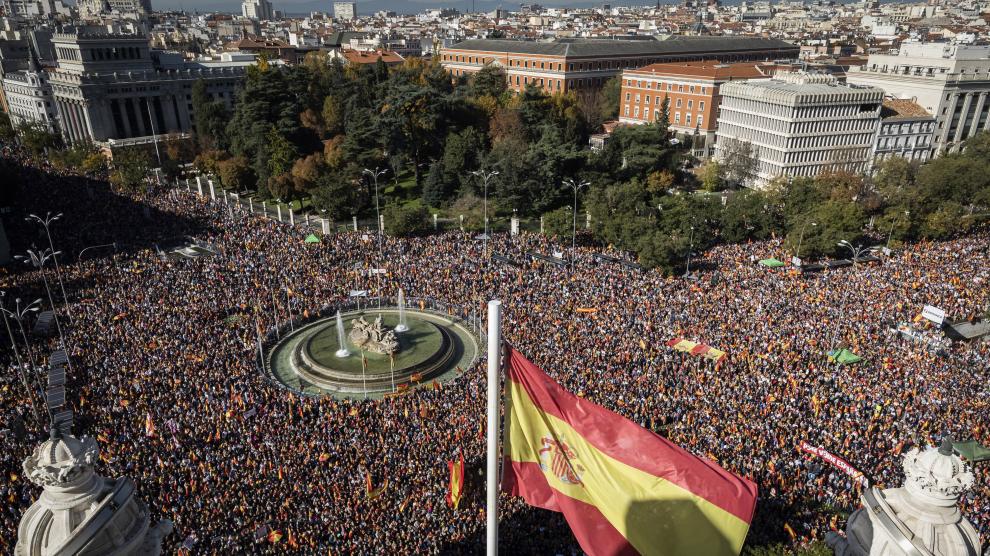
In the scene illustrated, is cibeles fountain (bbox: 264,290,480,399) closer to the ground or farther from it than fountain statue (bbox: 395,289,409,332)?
closer to the ground

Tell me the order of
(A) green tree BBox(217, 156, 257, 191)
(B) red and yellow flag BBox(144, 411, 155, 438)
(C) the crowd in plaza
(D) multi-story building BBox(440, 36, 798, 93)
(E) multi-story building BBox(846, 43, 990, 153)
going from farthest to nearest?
(D) multi-story building BBox(440, 36, 798, 93) < (E) multi-story building BBox(846, 43, 990, 153) < (A) green tree BBox(217, 156, 257, 191) < (B) red and yellow flag BBox(144, 411, 155, 438) < (C) the crowd in plaza

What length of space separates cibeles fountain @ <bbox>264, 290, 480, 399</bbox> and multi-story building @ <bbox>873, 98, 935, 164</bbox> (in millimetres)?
53898

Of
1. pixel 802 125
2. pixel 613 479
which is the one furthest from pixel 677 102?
pixel 613 479

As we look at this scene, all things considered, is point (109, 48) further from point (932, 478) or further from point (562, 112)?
point (932, 478)

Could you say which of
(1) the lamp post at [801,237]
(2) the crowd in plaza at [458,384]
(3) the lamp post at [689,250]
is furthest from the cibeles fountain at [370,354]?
(1) the lamp post at [801,237]

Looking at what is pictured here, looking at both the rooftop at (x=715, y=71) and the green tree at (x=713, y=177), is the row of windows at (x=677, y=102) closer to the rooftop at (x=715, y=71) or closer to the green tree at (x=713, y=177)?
the rooftop at (x=715, y=71)

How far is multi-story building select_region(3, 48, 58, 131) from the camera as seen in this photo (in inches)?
3216

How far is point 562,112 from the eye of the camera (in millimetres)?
66500

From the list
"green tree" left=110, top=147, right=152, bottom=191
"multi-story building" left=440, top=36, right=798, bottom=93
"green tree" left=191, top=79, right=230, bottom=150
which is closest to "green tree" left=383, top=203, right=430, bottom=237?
"green tree" left=110, top=147, right=152, bottom=191

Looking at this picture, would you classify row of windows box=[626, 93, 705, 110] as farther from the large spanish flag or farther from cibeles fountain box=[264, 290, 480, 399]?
the large spanish flag

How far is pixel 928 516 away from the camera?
6.97 meters

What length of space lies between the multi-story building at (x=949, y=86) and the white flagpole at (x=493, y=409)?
76.2 meters

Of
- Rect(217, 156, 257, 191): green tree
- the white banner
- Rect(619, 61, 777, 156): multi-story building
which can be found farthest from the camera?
Rect(619, 61, 777, 156): multi-story building

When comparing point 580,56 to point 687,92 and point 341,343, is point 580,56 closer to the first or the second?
point 687,92
